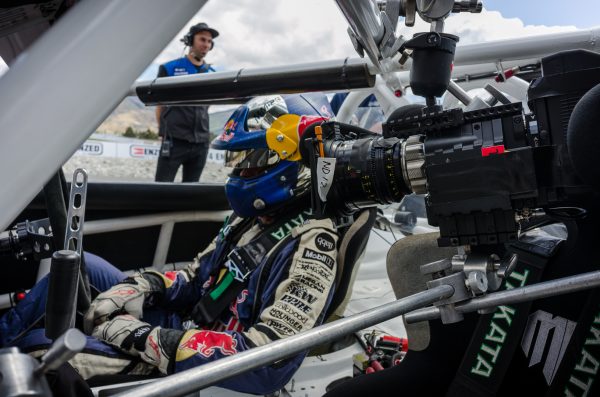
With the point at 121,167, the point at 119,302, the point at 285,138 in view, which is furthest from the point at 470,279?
the point at 121,167

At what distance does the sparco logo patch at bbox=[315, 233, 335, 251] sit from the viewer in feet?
4.57

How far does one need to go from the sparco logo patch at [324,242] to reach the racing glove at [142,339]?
0.41 m

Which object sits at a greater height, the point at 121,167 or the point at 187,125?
the point at 121,167

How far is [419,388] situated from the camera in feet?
3.28

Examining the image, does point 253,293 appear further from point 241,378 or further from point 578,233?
point 578,233

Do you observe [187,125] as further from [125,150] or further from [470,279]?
[125,150]

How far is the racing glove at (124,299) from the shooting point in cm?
147

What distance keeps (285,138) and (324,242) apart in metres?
0.31

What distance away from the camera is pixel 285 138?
1470 millimetres

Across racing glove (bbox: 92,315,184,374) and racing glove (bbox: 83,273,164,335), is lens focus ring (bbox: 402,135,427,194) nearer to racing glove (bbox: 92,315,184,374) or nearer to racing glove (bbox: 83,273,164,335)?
racing glove (bbox: 92,315,184,374)

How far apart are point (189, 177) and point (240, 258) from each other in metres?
→ 2.13

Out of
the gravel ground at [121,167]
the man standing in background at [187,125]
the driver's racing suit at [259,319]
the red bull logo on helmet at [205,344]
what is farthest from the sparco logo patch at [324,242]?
the gravel ground at [121,167]

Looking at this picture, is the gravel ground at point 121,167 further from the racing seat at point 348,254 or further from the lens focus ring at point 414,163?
the lens focus ring at point 414,163

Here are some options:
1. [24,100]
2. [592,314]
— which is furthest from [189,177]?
[24,100]
